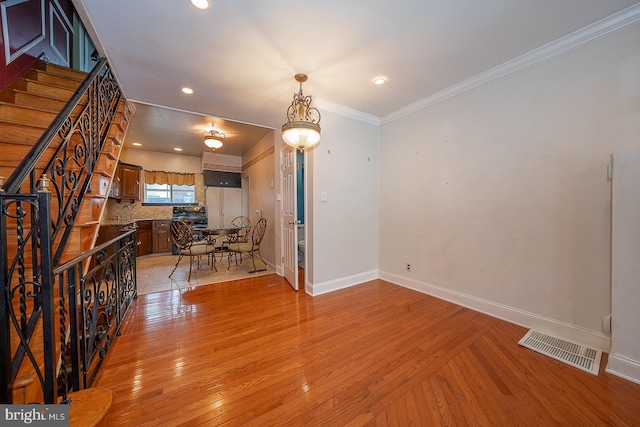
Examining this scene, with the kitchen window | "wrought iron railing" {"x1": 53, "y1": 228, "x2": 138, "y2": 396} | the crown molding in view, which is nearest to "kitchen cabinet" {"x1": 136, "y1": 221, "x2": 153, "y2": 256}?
the kitchen window

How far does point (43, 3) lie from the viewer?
85.4 inches

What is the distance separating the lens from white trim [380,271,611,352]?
73.7 inches

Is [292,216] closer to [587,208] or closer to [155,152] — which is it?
[587,208]

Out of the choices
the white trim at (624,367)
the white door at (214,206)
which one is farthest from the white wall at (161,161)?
the white trim at (624,367)

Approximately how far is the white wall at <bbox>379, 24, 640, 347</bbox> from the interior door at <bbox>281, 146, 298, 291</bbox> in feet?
5.57

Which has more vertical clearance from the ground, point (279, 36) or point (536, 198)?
point (279, 36)

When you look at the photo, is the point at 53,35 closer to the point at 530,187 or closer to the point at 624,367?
the point at 530,187

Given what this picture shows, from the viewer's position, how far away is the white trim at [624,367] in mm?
1532

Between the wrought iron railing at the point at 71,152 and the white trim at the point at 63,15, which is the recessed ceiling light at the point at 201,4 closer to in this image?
the wrought iron railing at the point at 71,152

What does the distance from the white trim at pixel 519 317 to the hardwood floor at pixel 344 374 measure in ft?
0.34

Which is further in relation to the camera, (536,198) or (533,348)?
(536,198)

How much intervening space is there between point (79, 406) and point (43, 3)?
3494 mm

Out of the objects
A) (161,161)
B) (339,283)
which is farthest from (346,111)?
(161,161)

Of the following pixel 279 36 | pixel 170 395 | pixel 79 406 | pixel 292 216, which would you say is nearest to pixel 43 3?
pixel 279 36
